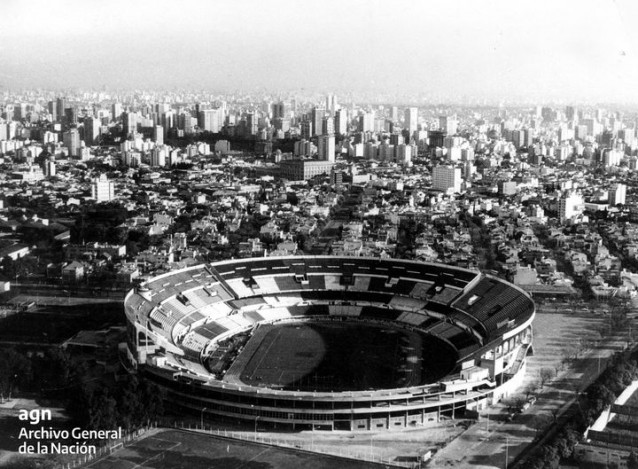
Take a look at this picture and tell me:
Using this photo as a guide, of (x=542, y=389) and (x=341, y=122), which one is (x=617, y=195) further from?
(x=341, y=122)

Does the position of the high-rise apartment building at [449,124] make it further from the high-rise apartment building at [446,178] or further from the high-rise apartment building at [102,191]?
the high-rise apartment building at [102,191]

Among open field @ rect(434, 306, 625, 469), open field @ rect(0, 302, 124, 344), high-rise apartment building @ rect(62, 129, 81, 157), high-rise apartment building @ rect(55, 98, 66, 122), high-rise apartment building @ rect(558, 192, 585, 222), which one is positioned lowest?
open field @ rect(0, 302, 124, 344)

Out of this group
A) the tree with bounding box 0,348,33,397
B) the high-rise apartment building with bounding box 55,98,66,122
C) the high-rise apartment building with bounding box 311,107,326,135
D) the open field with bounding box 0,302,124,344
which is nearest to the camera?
the tree with bounding box 0,348,33,397

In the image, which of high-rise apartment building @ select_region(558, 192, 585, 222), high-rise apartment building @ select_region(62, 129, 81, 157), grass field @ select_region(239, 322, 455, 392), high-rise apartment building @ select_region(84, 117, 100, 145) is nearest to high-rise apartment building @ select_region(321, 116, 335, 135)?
high-rise apartment building @ select_region(84, 117, 100, 145)

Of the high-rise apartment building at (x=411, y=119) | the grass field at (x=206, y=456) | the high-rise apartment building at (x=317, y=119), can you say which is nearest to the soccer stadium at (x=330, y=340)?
the grass field at (x=206, y=456)

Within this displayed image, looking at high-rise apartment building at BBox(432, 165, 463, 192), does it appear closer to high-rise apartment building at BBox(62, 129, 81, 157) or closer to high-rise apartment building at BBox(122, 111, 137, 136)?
high-rise apartment building at BBox(62, 129, 81, 157)

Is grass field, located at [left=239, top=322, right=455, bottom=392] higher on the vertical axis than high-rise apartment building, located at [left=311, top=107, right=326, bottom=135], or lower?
lower
